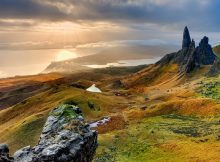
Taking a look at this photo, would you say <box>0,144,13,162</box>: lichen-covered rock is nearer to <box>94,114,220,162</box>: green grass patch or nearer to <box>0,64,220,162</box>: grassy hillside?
<box>94,114,220,162</box>: green grass patch

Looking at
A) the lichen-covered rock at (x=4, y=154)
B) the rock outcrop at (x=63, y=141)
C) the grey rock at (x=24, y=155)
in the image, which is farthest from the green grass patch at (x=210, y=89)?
the lichen-covered rock at (x=4, y=154)

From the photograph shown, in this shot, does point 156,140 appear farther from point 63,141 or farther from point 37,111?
point 37,111

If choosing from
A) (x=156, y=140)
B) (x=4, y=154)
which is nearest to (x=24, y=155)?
(x=4, y=154)

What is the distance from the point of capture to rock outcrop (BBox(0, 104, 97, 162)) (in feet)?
111

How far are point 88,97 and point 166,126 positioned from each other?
2114 inches

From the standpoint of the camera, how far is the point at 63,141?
34969 mm

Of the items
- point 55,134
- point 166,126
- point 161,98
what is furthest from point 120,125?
point 55,134

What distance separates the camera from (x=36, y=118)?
12031 cm

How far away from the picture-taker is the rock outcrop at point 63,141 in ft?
111

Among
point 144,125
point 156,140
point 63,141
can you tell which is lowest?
point 144,125

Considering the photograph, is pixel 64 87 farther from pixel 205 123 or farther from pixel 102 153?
pixel 102 153

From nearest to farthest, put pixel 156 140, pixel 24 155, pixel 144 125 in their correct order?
pixel 24 155
pixel 156 140
pixel 144 125

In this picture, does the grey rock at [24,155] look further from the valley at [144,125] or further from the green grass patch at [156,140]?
the valley at [144,125]

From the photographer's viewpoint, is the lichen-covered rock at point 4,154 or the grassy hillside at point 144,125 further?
the grassy hillside at point 144,125
